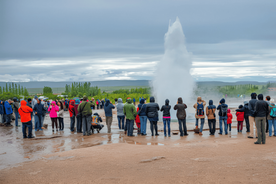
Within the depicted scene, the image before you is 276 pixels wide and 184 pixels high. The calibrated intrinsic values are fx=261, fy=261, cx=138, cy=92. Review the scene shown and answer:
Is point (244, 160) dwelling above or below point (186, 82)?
below

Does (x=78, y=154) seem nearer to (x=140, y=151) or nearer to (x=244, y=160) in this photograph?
(x=140, y=151)

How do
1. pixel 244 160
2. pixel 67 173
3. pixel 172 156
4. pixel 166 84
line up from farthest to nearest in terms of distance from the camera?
pixel 166 84 → pixel 172 156 → pixel 244 160 → pixel 67 173

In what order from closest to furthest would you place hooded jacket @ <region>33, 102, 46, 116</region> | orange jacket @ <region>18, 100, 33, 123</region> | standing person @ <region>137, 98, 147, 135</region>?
orange jacket @ <region>18, 100, 33, 123</region> → standing person @ <region>137, 98, 147, 135</region> → hooded jacket @ <region>33, 102, 46, 116</region>

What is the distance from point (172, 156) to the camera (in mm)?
8625

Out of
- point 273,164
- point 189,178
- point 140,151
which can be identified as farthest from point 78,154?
point 273,164

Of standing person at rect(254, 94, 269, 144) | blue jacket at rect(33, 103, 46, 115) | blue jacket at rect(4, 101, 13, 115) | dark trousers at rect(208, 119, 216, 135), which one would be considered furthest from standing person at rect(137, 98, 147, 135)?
blue jacket at rect(4, 101, 13, 115)

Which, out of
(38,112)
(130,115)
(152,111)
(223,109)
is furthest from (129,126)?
(38,112)

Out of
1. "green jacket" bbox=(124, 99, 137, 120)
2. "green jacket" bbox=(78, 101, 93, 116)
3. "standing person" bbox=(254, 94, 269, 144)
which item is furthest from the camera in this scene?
"green jacket" bbox=(78, 101, 93, 116)

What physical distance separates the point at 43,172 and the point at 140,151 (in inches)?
137

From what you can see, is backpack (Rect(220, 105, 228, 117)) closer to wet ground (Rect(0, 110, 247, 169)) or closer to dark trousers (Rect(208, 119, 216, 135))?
dark trousers (Rect(208, 119, 216, 135))

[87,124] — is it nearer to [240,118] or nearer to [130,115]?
[130,115]

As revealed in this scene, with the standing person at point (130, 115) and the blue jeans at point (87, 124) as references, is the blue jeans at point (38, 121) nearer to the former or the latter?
the blue jeans at point (87, 124)

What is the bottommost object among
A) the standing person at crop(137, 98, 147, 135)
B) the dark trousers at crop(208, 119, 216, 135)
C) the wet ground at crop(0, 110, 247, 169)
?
the wet ground at crop(0, 110, 247, 169)

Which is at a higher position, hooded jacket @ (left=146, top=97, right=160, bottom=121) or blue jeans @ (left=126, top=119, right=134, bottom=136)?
hooded jacket @ (left=146, top=97, right=160, bottom=121)
